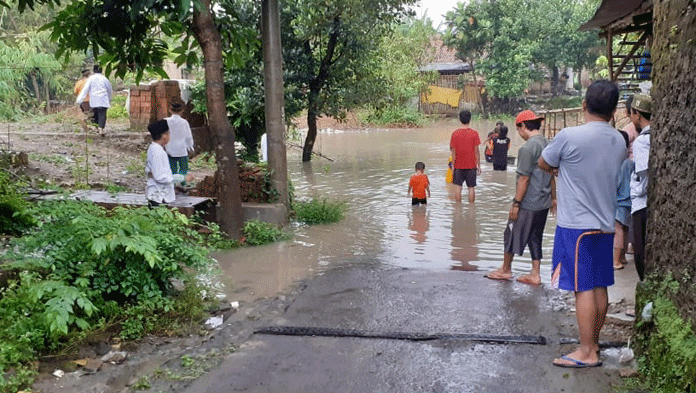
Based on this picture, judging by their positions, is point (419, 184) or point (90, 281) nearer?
point (90, 281)

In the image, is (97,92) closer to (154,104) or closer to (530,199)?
(154,104)

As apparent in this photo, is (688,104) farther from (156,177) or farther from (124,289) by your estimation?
(156,177)

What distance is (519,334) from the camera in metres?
5.25

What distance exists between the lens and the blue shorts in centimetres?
446

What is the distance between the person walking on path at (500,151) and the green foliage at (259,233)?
24.9ft

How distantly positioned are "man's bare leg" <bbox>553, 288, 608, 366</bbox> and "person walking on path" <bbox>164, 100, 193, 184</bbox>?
702 centimetres

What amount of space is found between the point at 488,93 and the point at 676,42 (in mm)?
35407

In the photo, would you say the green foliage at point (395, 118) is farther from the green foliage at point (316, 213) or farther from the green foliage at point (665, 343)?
the green foliage at point (665, 343)

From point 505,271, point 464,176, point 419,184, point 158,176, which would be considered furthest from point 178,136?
point 505,271

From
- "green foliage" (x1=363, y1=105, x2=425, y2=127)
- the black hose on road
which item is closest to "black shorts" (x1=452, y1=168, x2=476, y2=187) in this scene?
the black hose on road

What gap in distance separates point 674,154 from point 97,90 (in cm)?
1236

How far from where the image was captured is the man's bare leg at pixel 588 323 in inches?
177

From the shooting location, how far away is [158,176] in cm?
762

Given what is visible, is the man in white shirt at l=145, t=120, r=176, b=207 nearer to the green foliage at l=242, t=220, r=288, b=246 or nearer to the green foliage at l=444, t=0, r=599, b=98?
the green foliage at l=242, t=220, r=288, b=246
